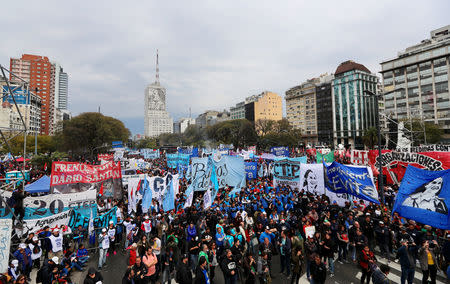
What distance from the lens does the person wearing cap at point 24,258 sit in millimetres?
7023

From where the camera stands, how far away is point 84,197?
1034 cm

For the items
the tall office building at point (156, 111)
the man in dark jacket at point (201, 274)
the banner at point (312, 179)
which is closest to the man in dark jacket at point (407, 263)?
the man in dark jacket at point (201, 274)

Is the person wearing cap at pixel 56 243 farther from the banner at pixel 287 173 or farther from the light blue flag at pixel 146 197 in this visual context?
the banner at pixel 287 173

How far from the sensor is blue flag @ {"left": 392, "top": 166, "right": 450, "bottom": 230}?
6211 millimetres

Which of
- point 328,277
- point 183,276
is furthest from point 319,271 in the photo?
point 183,276

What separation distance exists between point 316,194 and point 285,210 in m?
2.39

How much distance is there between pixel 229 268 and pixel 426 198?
5.93 metres

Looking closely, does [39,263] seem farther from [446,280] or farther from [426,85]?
[426,85]

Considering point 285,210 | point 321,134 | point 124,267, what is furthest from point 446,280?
point 321,134

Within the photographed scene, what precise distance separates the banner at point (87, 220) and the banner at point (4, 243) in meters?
2.42

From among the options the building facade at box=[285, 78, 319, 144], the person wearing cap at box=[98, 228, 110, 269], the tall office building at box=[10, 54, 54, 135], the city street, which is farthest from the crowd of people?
the tall office building at box=[10, 54, 54, 135]

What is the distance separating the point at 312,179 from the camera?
40.7 feet

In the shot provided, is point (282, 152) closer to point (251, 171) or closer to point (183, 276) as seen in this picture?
point (251, 171)

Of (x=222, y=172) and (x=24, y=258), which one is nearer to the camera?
(x=24, y=258)
